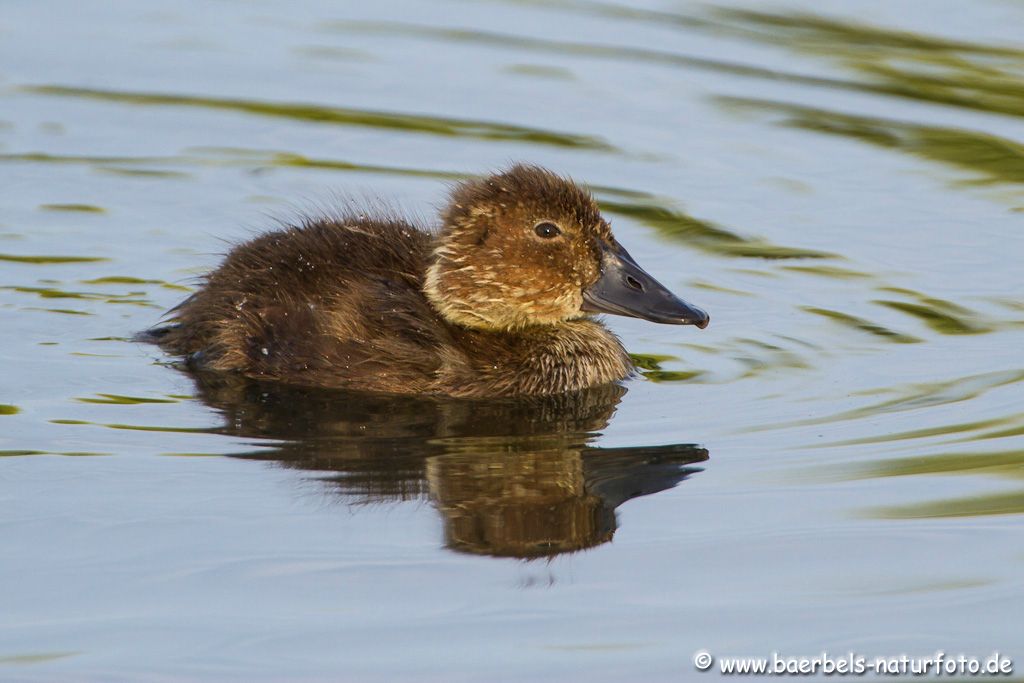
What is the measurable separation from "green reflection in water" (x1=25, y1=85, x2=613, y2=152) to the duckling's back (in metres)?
3.54

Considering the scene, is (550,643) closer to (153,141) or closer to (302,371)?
(302,371)

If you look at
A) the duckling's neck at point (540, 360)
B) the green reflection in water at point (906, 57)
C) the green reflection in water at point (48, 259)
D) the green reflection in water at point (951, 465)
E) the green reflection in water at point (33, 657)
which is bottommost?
the green reflection in water at point (33, 657)

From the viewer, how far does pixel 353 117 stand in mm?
13086

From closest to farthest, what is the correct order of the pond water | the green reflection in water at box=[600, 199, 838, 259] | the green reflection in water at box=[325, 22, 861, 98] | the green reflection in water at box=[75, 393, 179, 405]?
the pond water, the green reflection in water at box=[75, 393, 179, 405], the green reflection in water at box=[600, 199, 838, 259], the green reflection in water at box=[325, 22, 861, 98]

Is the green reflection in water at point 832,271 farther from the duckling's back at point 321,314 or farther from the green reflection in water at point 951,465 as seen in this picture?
the green reflection in water at point 951,465

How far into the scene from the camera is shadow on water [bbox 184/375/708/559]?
684cm

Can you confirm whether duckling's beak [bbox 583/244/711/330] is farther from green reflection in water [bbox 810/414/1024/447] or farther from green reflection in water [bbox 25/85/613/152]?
green reflection in water [bbox 25/85/613/152]

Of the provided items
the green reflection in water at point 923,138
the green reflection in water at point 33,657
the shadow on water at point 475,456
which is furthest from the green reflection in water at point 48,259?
the green reflection in water at point 33,657

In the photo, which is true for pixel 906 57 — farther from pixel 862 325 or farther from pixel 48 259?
pixel 48 259

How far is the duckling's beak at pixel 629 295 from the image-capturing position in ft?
29.2

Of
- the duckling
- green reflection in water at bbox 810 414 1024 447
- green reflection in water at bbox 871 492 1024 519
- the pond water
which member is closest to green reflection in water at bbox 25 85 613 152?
the pond water

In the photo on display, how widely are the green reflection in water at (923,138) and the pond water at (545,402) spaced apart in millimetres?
29

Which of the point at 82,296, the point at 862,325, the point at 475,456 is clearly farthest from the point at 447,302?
the point at 82,296

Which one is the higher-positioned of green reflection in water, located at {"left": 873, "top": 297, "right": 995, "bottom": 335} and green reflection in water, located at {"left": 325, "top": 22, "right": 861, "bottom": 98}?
green reflection in water, located at {"left": 325, "top": 22, "right": 861, "bottom": 98}
